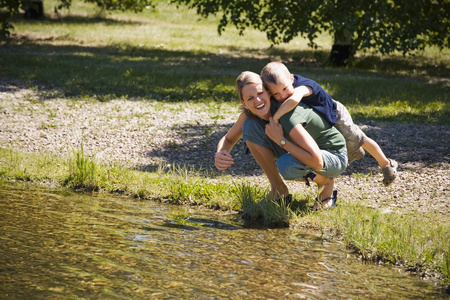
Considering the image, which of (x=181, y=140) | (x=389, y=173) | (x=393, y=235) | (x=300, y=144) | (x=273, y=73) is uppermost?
(x=273, y=73)

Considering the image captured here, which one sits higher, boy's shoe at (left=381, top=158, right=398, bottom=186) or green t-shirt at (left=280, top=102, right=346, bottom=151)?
green t-shirt at (left=280, top=102, right=346, bottom=151)

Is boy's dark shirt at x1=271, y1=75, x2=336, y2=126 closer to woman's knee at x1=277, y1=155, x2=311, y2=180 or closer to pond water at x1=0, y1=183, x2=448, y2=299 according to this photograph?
woman's knee at x1=277, y1=155, x2=311, y2=180

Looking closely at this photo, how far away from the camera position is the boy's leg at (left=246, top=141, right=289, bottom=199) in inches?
232

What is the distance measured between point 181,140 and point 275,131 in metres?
4.26

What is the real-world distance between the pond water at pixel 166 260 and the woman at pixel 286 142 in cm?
58

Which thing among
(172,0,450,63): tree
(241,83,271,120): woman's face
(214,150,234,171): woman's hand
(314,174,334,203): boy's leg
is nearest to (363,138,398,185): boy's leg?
(314,174,334,203): boy's leg

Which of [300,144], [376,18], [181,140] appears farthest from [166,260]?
[376,18]

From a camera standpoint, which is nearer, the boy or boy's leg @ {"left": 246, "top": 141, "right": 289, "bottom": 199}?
the boy

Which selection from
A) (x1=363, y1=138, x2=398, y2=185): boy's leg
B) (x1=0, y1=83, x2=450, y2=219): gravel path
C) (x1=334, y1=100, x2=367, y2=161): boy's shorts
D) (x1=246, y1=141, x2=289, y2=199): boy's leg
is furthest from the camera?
(x1=0, y1=83, x2=450, y2=219): gravel path

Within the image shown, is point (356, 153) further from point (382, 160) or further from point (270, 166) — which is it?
point (270, 166)

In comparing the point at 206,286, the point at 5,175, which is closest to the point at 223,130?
the point at 5,175

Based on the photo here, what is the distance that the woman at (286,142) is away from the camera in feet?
17.9

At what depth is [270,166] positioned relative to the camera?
5.97 metres

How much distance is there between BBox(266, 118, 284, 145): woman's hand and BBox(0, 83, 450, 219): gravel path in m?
1.69
